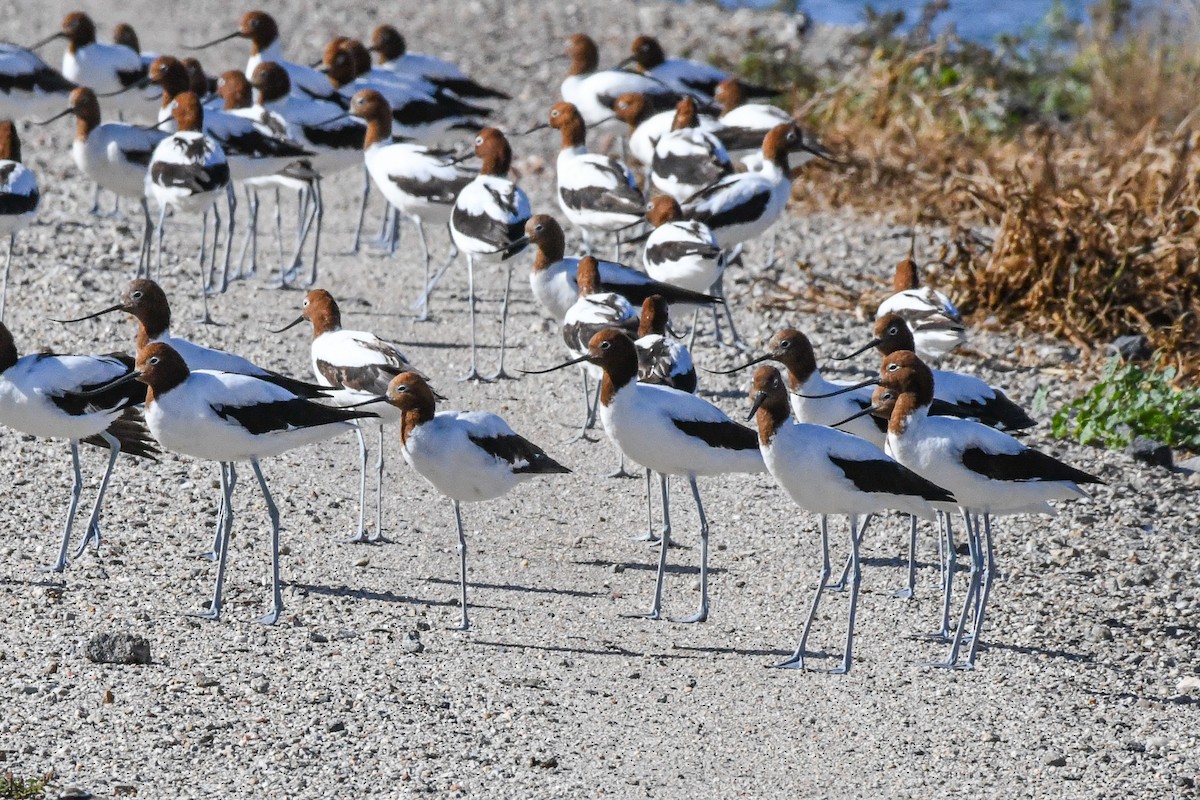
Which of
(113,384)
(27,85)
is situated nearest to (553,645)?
(113,384)

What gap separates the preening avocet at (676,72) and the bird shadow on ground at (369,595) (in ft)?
25.2

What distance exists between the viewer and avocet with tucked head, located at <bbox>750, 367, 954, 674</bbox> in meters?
6.23

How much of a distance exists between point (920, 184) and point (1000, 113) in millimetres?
2648

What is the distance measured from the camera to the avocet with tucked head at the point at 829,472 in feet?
20.5

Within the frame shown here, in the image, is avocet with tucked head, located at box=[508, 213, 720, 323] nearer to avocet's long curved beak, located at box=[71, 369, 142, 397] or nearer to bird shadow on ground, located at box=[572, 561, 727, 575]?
bird shadow on ground, located at box=[572, 561, 727, 575]

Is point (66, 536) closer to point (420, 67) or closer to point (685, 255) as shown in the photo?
point (685, 255)

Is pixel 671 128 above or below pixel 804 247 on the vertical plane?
above

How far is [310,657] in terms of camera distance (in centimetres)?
627

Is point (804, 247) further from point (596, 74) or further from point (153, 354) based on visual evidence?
point (153, 354)

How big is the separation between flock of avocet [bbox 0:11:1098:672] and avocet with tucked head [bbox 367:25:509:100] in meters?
0.03

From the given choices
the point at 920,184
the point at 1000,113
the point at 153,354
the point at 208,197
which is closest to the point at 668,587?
the point at 153,354

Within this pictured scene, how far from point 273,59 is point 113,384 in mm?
7397

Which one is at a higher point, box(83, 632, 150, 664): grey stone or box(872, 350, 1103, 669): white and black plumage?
box(872, 350, 1103, 669): white and black plumage

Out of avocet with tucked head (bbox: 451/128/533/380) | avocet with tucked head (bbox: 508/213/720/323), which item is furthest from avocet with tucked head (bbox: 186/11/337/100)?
avocet with tucked head (bbox: 508/213/720/323)
